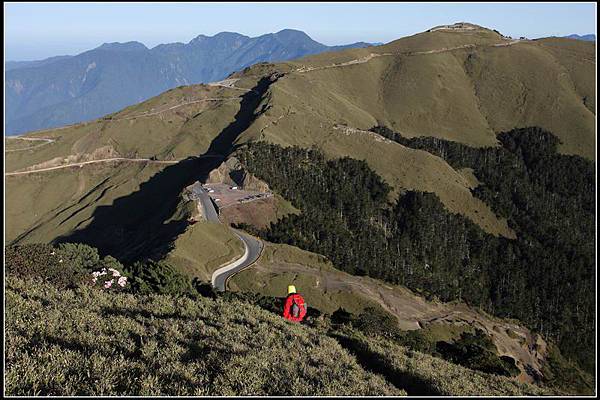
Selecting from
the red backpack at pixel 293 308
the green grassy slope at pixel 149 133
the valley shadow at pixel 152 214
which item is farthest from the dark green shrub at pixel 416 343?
the green grassy slope at pixel 149 133

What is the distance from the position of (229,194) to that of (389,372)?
213ft

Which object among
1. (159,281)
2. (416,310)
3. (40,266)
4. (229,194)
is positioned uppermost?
(40,266)

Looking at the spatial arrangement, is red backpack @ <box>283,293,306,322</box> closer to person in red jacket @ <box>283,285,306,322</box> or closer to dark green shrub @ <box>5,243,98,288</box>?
person in red jacket @ <box>283,285,306,322</box>

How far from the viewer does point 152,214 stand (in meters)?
88.6

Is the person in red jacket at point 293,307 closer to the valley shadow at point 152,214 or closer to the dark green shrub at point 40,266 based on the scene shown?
the dark green shrub at point 40,266

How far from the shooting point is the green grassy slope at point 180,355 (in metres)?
8.76

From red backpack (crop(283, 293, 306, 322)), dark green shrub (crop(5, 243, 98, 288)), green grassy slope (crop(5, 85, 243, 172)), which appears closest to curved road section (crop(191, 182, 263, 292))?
dark green shrub (crop(5, 243, 98, 288))

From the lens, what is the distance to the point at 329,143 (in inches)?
4326

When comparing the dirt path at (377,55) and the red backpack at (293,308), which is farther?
the dirt path at (377,55)

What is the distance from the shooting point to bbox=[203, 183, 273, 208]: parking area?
72.2 metres

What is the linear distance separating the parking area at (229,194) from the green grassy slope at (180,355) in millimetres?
55630

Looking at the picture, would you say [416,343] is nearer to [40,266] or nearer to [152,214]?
[40,266]

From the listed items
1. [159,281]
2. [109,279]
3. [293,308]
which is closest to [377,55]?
[159,281]

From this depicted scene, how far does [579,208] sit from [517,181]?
15806 mm
